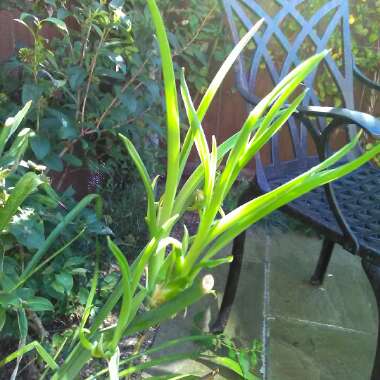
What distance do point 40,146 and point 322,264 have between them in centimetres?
134

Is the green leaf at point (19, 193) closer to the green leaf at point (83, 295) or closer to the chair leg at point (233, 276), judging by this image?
the green leaf at point (83, 295)

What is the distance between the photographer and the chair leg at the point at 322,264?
2.01 m

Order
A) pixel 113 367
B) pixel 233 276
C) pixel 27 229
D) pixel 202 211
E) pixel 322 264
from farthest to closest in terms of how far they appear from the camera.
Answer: pixel 322 264, pixel 233 276, pixel 27 229, pixel 202 211, pixel 113 367

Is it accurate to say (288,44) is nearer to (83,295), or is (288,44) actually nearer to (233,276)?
(233,276)

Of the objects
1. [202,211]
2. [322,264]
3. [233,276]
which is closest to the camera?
[202,211]

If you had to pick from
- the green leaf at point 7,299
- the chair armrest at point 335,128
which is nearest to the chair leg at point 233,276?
the chair armrest at point 335,128

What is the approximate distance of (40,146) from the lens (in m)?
1.34

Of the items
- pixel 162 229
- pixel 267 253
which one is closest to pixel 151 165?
pixel 267 253

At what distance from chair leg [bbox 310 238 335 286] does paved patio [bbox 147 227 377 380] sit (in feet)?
0.13

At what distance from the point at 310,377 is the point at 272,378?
0.46ft

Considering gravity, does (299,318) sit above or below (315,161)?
below

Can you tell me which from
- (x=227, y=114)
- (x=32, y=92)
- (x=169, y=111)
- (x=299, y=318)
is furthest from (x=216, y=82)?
(x=227, y=114)

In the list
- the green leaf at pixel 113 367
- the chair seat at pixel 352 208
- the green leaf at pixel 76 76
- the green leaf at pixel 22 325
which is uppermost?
the green leaf at pixel 76 76

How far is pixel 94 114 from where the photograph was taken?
161 cm
